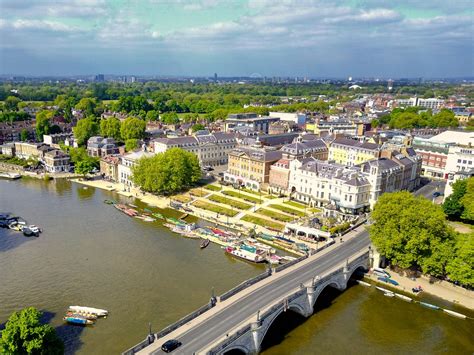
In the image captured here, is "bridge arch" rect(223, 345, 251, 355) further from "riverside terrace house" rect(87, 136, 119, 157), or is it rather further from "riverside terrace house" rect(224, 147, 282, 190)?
"riverside terrace house" rect(87, 136, 119, 157)

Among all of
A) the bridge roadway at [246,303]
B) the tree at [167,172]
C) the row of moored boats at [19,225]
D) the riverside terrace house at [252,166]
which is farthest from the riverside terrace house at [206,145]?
the bridge roadway at [246,303]

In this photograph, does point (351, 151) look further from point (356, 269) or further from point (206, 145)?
point (356, 269)

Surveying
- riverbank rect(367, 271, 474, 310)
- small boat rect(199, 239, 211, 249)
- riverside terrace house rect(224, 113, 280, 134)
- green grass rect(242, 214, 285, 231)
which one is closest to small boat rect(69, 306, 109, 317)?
small boat rect(199, 239, 211, 249)

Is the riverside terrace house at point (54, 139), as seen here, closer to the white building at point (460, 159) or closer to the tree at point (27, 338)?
the tree at point (27, 338)

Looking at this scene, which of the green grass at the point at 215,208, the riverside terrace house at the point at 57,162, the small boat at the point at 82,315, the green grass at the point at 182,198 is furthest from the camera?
the riverside terrace house at the point at 57,162

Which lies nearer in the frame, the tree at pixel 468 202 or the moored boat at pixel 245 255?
the moored boat at pixel 245 255
